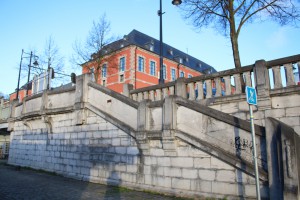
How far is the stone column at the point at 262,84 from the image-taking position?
6.76m

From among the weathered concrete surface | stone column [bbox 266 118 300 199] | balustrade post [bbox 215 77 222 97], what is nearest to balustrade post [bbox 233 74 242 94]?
balustrade post [bbox 215 77 222 97]

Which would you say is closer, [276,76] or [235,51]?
[276,76]

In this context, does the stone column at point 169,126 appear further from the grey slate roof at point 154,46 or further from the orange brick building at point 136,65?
the orange brick building at point 136,65

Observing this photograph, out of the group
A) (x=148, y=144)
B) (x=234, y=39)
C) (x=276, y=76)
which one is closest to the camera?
(x=276, y=76)

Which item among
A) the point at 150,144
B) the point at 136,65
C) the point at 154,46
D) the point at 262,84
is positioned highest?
the point at 154,46

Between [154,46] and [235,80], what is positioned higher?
[154,46]

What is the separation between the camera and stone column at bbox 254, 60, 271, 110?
676 centimetres

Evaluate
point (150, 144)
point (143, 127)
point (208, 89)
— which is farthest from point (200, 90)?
point (150, 144)

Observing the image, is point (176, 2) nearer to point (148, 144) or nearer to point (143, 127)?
point (143, 127)

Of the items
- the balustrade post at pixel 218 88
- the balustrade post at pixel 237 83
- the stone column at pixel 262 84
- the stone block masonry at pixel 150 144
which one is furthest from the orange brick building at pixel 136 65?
the stone column at pixel 262 84

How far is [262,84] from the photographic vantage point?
22.5 ft

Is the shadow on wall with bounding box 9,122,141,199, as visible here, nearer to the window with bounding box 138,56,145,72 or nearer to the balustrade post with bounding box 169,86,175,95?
the balustrade post with bounding box 169,86,175,95

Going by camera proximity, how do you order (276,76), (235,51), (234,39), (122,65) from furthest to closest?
(122,65) < (234,39) < (235,51) < (276,76)

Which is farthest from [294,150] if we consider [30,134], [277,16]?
[30,134]
